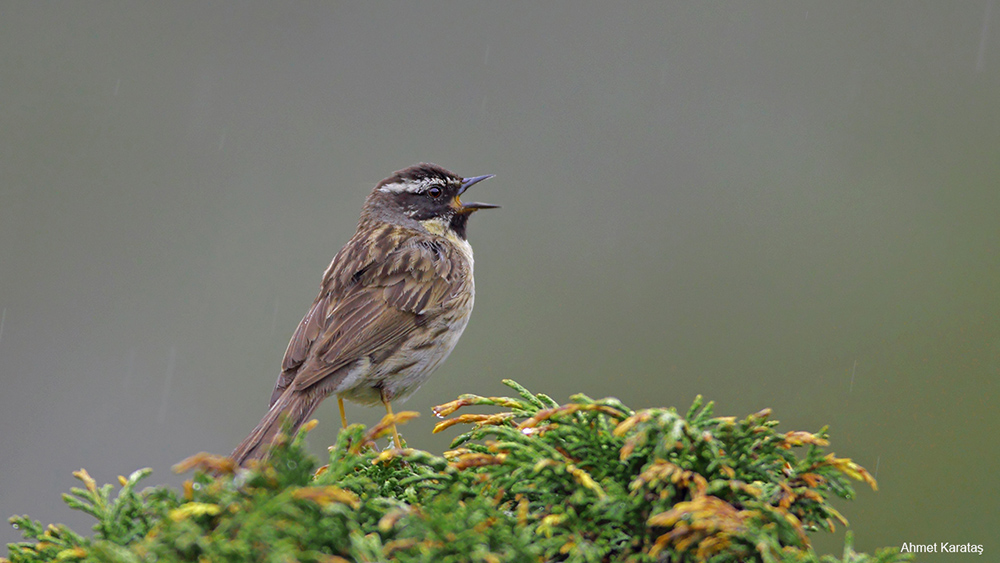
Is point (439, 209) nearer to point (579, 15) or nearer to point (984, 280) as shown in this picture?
point (984, 280)

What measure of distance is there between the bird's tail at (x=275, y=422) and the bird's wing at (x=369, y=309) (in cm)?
8

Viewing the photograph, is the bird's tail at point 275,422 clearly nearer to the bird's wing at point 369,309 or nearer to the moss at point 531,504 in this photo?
the bird's wing at point 369,309

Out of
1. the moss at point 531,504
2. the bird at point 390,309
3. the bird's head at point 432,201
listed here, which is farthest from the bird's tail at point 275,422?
the bird's head at point 432,201

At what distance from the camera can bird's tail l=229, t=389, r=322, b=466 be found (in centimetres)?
340

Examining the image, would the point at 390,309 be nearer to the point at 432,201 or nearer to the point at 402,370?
the point at 402,370

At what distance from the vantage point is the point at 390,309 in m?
5.44

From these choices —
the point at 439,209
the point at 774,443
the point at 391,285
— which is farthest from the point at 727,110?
the point at 774,443

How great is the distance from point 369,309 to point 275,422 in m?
1.61

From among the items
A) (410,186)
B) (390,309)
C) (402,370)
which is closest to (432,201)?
(410,186)

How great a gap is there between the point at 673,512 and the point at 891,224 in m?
12.8

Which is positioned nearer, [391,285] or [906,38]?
[391,285]

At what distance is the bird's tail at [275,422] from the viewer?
11.2 feet

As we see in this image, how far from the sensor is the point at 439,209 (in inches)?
262

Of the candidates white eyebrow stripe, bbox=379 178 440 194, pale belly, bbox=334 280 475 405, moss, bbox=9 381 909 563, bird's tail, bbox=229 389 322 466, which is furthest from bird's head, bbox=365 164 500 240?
moss, bbox=9 381 909 563
